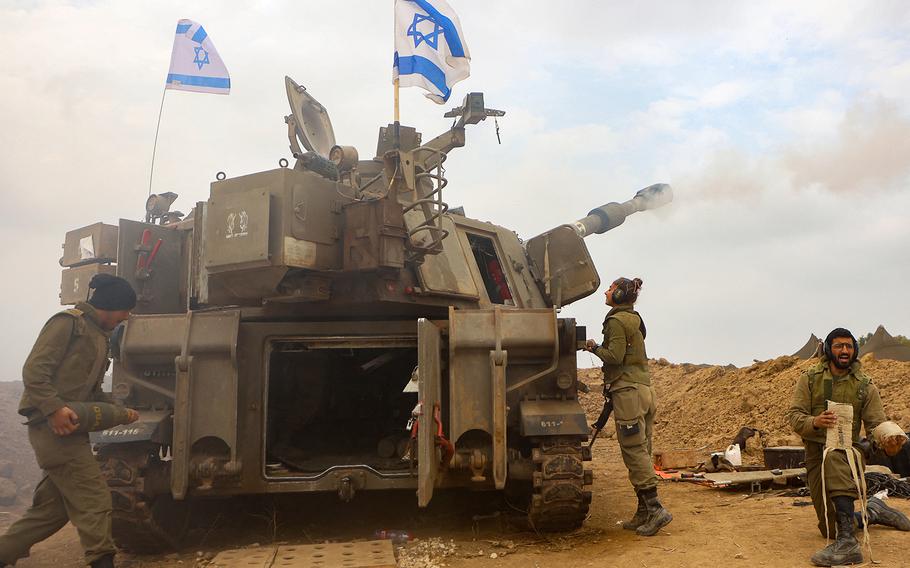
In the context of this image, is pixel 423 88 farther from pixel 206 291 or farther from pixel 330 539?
pixel 330 539

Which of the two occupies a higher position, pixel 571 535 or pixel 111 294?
pixel 111 294

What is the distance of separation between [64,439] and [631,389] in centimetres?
398

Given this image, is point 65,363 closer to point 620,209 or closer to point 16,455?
point 620,209

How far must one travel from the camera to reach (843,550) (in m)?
4.91

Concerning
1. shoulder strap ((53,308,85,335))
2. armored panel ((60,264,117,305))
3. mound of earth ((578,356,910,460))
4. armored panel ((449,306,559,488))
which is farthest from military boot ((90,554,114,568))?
mound of earth ((578,356,910,460))

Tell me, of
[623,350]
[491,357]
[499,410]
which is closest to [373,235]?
[491,357]

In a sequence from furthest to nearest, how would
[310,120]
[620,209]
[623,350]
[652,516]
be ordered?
1. [620,209]
2. [310,120]
3. [623,350]
4. [652,516]

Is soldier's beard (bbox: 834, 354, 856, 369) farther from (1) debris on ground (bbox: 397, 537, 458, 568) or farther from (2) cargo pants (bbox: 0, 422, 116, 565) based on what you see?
(2) cargo pants (bbox: 0, 422, 116, 565)

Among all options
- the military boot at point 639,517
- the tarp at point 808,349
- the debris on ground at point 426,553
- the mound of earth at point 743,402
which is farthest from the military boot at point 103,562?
the tarp at point 808,349

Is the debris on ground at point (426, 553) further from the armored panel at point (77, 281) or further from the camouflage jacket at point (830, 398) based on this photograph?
the armored panel at point (77, 281)

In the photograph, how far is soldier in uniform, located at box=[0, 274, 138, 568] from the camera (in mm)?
4961

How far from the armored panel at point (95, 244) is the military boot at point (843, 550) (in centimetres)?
697

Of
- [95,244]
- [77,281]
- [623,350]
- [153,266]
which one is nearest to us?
[623,350]

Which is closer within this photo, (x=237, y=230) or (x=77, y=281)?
(x=237, y=230)
